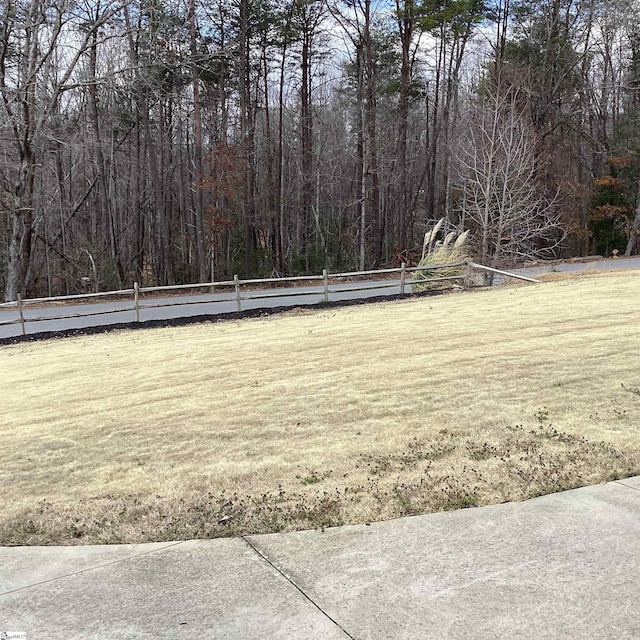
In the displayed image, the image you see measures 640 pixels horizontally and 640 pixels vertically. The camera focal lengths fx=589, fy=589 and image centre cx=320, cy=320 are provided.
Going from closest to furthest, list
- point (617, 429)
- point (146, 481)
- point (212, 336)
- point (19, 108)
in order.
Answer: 1. point (146, 481)
2. point (617, 429)
3. point (212, 336)
4. point (19, 108)

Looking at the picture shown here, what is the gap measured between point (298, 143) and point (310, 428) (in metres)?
30.6

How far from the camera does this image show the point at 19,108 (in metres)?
18.8

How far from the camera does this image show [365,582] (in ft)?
8.46

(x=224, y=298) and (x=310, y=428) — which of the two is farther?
(x=224, y=298)

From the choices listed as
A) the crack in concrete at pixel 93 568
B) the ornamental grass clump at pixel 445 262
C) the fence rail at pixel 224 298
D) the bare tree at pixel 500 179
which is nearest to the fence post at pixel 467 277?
the fence rail at pixel 224 298

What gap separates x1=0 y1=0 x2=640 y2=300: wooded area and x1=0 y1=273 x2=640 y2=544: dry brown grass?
12342mm

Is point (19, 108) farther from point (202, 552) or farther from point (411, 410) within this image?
point (202, 552)

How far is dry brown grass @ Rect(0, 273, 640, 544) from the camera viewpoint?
11.6 ft

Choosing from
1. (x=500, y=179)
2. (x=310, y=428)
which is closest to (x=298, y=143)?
(x=500, y=179)

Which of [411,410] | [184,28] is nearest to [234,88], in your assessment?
[184,28]

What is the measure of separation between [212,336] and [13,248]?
12374mm

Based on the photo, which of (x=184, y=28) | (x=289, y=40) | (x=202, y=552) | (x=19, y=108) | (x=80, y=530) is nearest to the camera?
(x=202, y=552)

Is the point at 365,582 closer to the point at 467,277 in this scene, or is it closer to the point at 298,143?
the point at 467,277

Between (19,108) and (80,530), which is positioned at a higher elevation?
(19,108)
